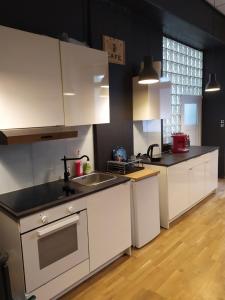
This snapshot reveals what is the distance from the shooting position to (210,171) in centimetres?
400

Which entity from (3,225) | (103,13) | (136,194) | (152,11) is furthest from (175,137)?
(3,225)

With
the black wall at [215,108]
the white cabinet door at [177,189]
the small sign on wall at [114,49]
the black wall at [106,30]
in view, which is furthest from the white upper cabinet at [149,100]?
the black wall at [215,108]

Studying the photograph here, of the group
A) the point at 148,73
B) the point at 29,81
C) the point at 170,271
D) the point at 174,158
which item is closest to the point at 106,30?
the point at 148,73

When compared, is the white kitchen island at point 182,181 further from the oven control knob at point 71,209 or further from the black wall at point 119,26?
the oven control knob at point 71,209

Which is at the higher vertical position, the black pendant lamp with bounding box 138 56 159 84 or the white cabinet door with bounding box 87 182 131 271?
the black pendant lamp with bounding box 138 56 159 84

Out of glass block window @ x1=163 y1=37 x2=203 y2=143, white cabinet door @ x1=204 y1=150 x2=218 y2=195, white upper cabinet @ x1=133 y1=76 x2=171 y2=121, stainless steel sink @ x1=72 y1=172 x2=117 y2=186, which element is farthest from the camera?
glass block window @ x1=163 y1=37 x2=203 y2=143

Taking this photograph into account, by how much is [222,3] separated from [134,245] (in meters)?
3.87

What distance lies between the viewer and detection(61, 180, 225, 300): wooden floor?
1.99 meters

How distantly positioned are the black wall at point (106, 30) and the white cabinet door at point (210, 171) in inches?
56.0

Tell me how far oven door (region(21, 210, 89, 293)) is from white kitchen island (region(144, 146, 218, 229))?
1.30 m

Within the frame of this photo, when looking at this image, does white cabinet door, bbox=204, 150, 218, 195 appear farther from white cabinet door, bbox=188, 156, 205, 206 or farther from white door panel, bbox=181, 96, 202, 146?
white door panel, bbox=181, 96, 202, 146

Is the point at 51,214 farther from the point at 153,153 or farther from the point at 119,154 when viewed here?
the point at 153,153

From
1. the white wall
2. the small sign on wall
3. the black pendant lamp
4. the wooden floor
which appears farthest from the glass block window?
the white wall

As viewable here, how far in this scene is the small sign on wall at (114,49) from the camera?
281 centimetres
